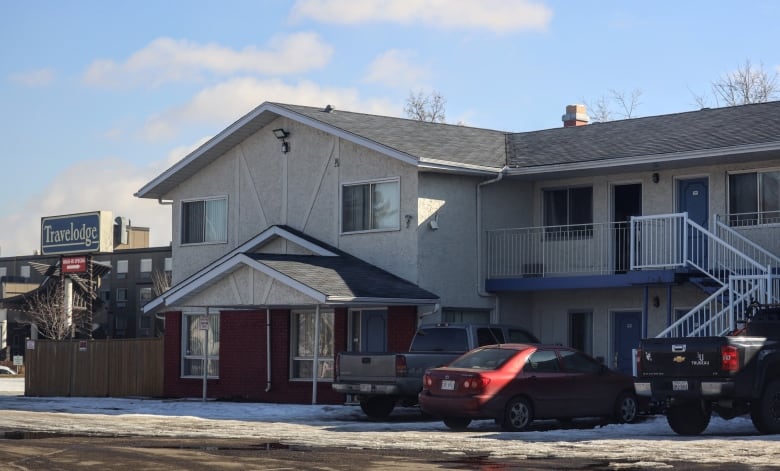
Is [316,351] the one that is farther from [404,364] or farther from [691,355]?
[691,355]

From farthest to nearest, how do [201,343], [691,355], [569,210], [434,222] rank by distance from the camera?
[201,343] < [569,210] < [434,222] < [691,355]

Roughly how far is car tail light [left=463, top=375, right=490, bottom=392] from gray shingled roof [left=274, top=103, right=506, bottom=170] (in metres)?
8.60

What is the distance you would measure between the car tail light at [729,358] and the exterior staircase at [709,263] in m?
5.09

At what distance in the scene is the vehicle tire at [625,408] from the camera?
2209 cm

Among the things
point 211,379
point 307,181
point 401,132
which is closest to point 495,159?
point 401,132

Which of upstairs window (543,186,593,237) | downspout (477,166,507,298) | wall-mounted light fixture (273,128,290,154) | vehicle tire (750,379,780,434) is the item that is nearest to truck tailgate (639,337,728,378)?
vehicle tire (750,379,780,434)

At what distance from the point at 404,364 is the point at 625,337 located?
25.1ft

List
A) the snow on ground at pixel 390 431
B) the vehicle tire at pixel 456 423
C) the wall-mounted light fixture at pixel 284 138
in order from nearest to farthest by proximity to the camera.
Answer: the snow on ground at pixel 390 431, the vehicle tire at pixel 456 423, the wall-mounted light fixture at pixel 284 138

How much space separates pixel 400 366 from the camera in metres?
23.2

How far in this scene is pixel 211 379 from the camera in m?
32.7

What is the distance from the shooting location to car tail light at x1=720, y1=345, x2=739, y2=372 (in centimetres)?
1872

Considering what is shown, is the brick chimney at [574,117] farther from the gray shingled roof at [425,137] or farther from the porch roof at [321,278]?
the porch roof at [321,278]

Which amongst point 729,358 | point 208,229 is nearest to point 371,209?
point 208,229

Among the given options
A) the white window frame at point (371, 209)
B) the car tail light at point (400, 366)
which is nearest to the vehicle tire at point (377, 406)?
the car tail light at point (400, 366)
